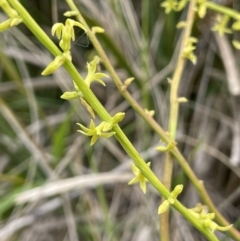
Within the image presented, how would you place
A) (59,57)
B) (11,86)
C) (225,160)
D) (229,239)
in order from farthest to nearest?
(11,86)
(225,160)
(229,239)
(59,57)

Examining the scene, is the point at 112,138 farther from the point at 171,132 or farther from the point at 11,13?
the point at 11,13

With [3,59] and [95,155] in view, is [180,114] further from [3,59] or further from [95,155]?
[3,59]

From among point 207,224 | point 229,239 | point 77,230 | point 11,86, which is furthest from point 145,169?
point 11,86

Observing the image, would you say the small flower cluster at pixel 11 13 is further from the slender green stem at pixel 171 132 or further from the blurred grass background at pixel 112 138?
the blurred grass background at pixel 112 138

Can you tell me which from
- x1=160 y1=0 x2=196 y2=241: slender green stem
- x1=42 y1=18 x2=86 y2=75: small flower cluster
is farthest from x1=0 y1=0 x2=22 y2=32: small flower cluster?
x1=160 y1=0 x2=196 y2=241: slender green stem

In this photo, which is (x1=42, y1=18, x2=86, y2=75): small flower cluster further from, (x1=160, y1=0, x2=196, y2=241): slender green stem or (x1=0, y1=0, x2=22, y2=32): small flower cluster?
(x1=160, y1=0, x2=196, y2=241): slender green stem

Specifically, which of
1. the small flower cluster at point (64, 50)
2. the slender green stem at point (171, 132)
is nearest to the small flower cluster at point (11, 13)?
the small flower cluster at point (64, 50)

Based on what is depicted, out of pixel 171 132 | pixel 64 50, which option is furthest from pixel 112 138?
pixel 64 50

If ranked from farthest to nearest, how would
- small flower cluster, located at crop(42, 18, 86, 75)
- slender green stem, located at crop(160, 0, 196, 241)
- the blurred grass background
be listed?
the blurred grass background, slender green stem, located at crop(160, 0, 196, 241), small flower cluster, located at crop(42, 18, 86, 75)
